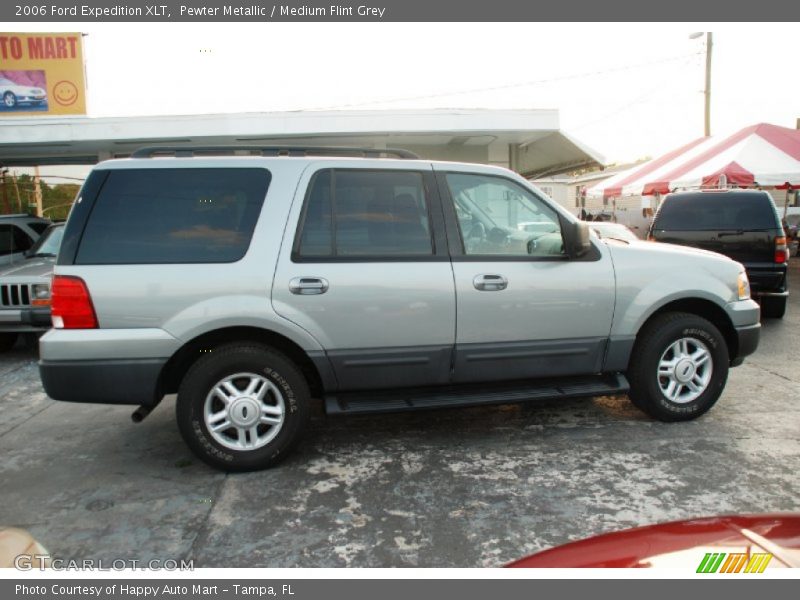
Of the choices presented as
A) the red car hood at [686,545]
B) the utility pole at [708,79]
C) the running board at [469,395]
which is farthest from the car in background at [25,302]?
the utility pole at [708,79]

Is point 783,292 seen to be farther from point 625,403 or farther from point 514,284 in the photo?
point 514,284

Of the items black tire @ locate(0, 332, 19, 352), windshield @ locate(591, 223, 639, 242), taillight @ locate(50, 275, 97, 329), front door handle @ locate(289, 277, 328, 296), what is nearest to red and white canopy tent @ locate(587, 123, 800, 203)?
windshield @ locate(591, 223, 639, 242)

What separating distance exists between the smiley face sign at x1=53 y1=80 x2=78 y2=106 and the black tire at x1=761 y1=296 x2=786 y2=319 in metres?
14.9

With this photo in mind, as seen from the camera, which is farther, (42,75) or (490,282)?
(42,75)

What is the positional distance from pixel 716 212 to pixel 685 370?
5.31 meters

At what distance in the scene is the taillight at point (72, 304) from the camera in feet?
11.8

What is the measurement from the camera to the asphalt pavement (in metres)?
3.05

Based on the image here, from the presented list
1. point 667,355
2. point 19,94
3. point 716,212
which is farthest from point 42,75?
point 667,355

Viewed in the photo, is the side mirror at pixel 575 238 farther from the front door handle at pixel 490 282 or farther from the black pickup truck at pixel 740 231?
the black pickup truck at pixel 740 231

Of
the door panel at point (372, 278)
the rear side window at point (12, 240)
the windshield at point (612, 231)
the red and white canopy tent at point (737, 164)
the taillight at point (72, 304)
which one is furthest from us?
the red and white canopy tent at point (737, 164)

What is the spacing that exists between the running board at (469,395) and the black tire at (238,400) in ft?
0.79

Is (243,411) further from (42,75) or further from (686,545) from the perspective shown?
(42,75)

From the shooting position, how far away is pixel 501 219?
4293mm

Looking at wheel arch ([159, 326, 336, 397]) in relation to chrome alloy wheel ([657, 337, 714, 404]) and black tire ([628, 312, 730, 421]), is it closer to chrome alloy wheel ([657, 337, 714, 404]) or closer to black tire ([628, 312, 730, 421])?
black tire ([628, 312, 730, 421])
